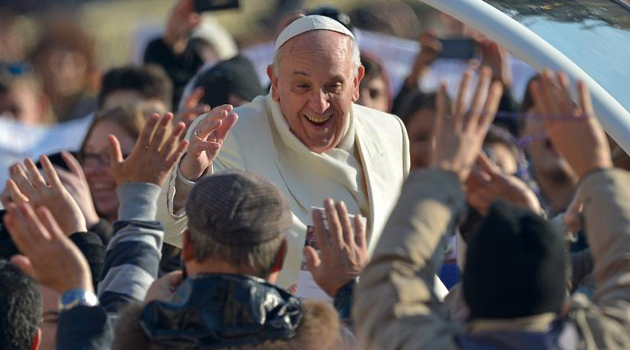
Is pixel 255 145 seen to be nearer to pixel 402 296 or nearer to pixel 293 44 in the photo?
pixel 293 44

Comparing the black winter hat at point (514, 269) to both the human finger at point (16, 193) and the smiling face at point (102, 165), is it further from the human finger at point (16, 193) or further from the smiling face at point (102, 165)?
the smiling face at point (102, 165)

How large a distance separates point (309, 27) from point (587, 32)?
1006 mm

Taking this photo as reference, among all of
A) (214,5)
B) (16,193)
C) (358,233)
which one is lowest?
(214,5)

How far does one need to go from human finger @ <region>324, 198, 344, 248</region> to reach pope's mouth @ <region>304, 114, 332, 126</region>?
3.98ft

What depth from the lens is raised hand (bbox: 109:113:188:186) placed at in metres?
4.16

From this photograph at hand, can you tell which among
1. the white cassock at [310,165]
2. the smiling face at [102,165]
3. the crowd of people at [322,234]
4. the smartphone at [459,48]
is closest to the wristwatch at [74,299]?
the crowd of people at [322,234]

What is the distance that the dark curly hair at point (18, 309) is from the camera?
3.82 metres

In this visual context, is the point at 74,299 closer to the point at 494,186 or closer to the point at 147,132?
the point at 147,132

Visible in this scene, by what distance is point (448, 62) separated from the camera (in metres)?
8.10

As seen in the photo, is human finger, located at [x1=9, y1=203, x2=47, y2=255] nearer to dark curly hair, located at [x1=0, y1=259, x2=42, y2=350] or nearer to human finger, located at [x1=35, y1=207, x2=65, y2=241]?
human finger, located at [x1=35, y1=207, x2=65, y2=241]

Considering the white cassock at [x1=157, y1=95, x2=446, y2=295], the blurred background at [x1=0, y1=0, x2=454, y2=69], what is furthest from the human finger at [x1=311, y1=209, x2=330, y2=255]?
the blurred background at [x1=0, y1=0, x2=454, y2=69]

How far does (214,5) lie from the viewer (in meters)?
8.20

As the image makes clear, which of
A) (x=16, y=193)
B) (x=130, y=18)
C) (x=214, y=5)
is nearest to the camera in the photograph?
(x=16, y=193)

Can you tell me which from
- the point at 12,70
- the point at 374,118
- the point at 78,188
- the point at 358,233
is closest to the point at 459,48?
the point at 374,118
